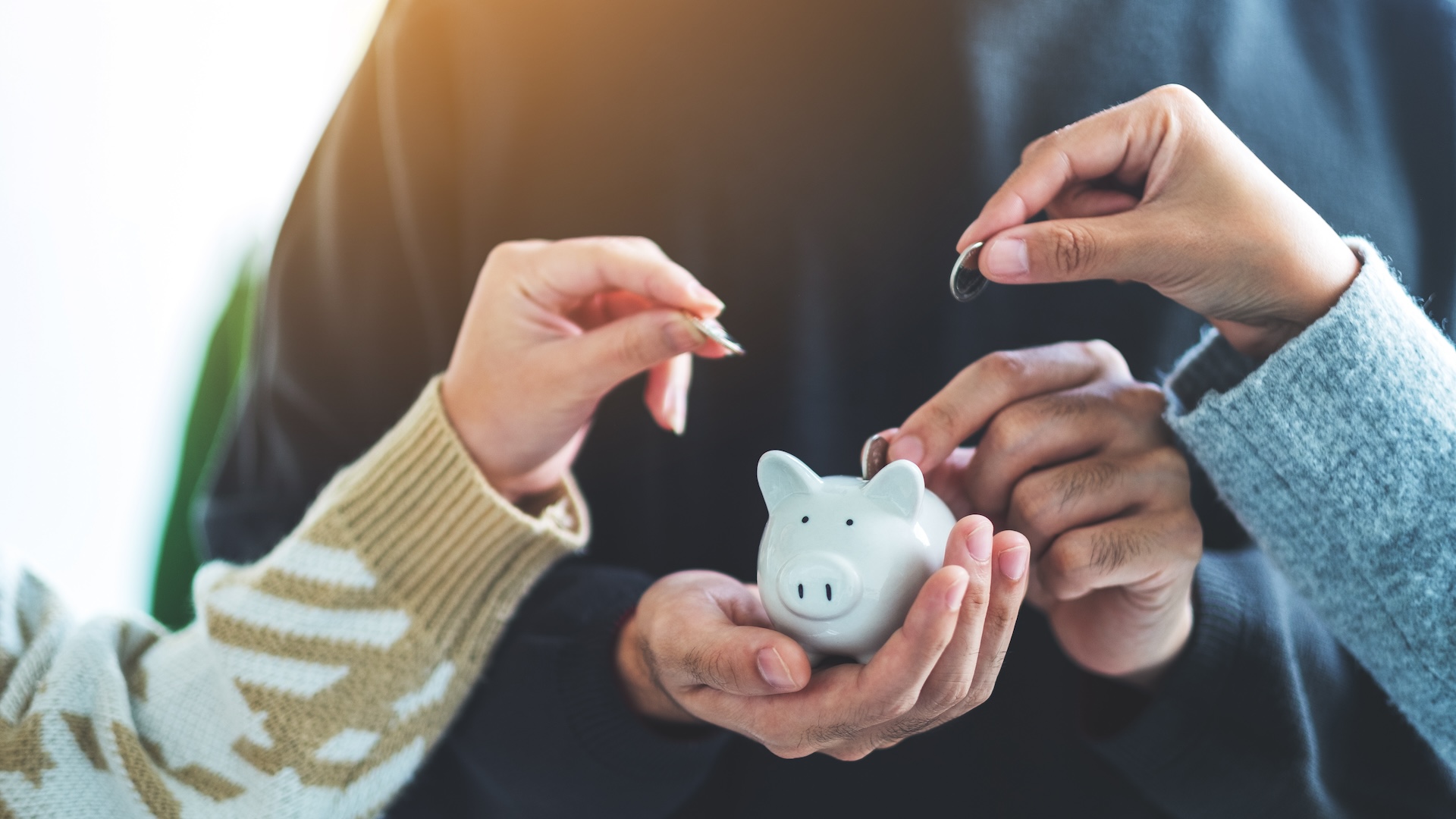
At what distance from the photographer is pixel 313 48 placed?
67cm

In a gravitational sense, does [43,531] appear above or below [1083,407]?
below

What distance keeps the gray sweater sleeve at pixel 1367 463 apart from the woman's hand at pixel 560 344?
0.78 ft

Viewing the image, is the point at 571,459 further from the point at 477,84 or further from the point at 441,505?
the point at 477,84

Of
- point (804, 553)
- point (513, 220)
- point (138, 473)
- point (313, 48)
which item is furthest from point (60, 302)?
point (804, 553)

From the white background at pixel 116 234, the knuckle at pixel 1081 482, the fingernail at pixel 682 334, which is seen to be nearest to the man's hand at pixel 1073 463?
the knuckle at pixel 1081 482

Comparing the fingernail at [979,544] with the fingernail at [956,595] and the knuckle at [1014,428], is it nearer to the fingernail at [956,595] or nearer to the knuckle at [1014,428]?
the fingernail at [956,595]

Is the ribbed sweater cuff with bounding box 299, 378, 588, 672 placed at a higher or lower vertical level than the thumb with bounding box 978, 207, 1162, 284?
lower

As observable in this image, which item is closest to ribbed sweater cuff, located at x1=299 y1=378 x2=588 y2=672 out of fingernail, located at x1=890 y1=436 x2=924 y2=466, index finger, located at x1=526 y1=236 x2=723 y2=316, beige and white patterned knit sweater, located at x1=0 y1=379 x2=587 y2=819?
beige and white patterned knit sweater, located at x1=0 y1=379 x2=587 y2=819

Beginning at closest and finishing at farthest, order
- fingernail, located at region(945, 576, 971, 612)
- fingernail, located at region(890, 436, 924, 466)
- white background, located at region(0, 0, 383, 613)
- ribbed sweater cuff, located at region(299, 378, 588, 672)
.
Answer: fingernail, located at region(945, 576, 971, 612)
fingernail, located at region(890, 436, 924, 466)
ribbed sweater cuff, located at region(299, 378, 588, 672)
white background, located at region(0, 0, 383, 613)

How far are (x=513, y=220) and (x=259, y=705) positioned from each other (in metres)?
0.32

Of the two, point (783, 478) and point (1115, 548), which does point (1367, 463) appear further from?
point (783, 478)

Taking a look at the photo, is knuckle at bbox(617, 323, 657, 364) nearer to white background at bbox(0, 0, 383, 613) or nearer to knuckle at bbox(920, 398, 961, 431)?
Answer: knuckle at bbox(920, 398, 961, 431)

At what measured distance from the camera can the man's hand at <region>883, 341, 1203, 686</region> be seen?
388 mm

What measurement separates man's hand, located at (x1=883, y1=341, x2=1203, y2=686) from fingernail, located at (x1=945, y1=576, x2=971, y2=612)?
11cm
